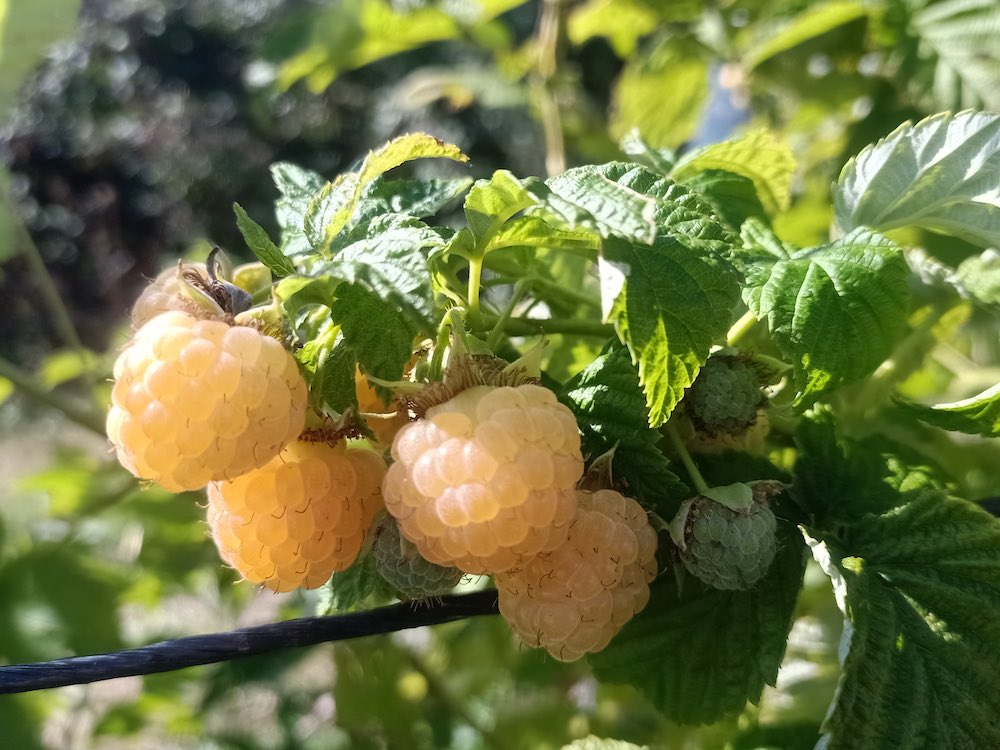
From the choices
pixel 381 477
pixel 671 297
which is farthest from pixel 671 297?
pixel 381 477

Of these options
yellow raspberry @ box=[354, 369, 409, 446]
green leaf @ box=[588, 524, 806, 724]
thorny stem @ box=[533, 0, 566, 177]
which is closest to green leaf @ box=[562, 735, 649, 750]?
green leaf @ box=[588, 524, 806, 724]

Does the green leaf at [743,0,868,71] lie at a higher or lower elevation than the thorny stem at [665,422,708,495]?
higher

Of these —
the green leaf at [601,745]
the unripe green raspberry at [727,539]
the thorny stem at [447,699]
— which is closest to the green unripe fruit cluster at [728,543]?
the unripe green raspberry at [727,539]

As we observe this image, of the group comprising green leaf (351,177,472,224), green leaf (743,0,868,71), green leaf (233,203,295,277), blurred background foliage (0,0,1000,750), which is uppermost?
green leaf (233,203,295,277)

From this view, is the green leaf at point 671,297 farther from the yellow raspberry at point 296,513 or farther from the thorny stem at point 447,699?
the thorny stem at point 447,699

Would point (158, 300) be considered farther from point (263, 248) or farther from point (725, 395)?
point (725, 395)

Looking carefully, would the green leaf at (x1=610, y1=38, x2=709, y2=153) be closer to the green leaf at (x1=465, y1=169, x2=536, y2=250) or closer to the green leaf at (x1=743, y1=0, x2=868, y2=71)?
the green leaf at (x1=743, y1=0, x2=868, y2=71)
